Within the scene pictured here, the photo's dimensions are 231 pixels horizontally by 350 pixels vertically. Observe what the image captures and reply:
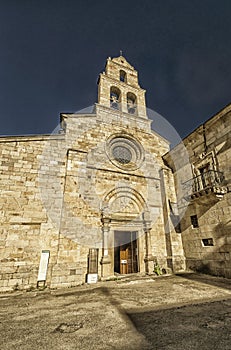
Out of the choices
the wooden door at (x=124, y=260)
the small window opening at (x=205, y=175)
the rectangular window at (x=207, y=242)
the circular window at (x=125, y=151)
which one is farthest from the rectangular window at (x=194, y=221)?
the circular window at (x=125, y=151)

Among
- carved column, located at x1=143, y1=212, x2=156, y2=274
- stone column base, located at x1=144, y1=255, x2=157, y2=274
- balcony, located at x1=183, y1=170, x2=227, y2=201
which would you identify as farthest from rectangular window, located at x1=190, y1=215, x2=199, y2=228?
stone column base, located at x1=144, y1=255, x2=157, y2=274

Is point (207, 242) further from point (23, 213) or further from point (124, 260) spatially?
point (23, 213)

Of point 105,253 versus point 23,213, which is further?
point 105,253

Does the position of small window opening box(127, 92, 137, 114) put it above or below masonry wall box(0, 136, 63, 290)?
above

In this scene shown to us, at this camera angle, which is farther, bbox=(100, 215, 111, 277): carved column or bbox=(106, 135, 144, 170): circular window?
bbox=(106, 135, 144, 170): circular window

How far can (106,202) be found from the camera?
8531mm

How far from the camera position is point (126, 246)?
9398mm

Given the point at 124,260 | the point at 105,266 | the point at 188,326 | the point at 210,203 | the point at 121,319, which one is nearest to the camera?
the point at 188,326

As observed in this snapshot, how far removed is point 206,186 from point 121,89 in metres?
9.12

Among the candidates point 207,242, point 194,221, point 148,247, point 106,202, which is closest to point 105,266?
point 148,247

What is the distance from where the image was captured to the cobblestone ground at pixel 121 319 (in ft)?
8.36

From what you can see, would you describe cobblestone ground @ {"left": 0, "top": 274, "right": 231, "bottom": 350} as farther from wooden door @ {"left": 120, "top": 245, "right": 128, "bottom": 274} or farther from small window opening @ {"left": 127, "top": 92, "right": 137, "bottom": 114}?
small window opening @ {"left": 127, "top": 92, "right": 137, "bottom": 114}

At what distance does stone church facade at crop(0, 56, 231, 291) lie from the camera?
22.4ft

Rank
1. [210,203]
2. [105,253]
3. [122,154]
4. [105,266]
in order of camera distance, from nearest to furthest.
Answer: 1. [105,266]
2. [105,253]
3. [210,203]
4. [122,154]
